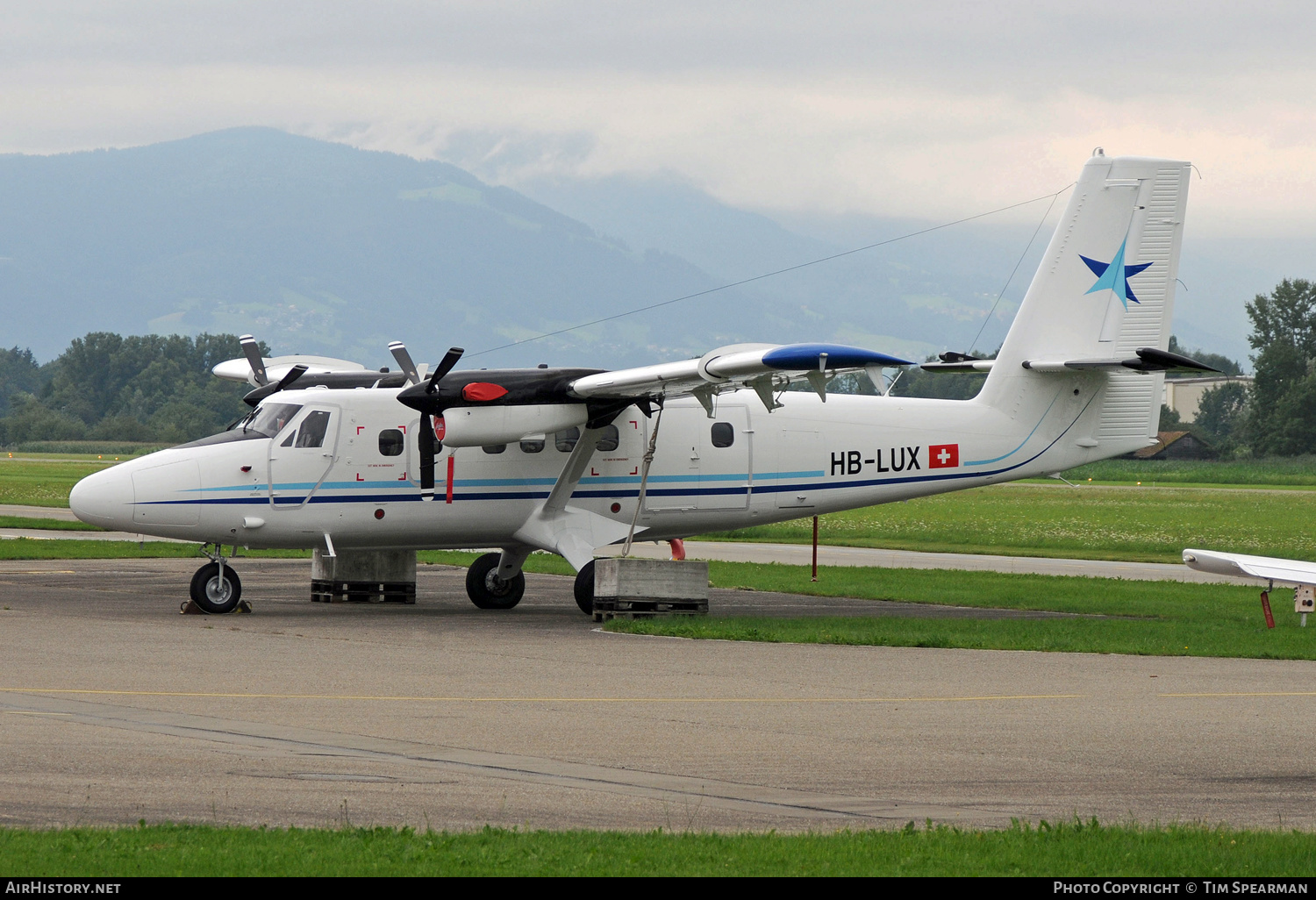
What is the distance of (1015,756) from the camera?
11742mm

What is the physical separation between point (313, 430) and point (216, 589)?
267 centimetres

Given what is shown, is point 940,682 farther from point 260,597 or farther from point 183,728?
point 260,597

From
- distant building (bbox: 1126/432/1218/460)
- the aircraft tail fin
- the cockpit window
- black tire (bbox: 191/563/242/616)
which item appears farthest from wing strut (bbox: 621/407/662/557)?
distant building (bbox: 1126/432/1218/460)

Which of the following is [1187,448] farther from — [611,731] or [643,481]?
[611,731]

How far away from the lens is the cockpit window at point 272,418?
21984 mm

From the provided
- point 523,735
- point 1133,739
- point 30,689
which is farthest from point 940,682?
point 30,689

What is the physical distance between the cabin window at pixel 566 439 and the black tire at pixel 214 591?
5072mm

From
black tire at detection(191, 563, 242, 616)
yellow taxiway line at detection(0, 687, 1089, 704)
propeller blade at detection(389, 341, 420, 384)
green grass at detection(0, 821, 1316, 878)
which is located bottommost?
yellow taxiway line at detection(0, 687, 1089, 704)

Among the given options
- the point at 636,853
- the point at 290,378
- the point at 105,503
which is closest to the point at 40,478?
the point at 290,378

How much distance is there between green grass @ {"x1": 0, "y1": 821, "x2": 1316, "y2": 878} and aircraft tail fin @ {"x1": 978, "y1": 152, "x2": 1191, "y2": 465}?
1601 cm

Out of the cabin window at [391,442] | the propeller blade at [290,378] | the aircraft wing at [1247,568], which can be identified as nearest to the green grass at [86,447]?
the propeller blade at [290,378]

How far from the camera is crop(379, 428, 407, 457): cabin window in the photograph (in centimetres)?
2225

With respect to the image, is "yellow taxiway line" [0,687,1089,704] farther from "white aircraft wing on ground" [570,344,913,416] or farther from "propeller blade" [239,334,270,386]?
"propeller blade" [239,334,270,386]

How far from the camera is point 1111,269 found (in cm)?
2378
